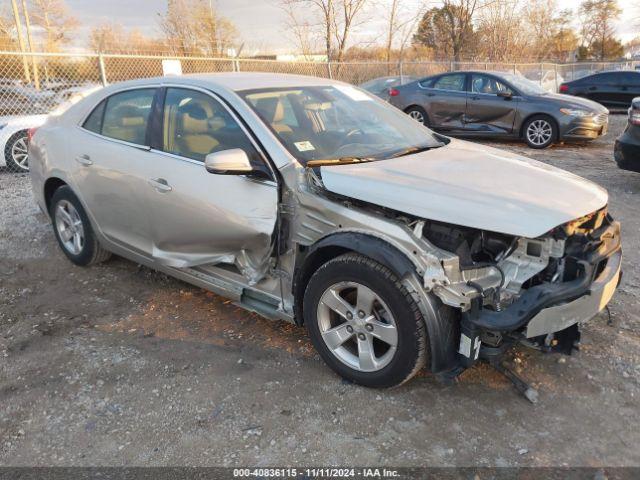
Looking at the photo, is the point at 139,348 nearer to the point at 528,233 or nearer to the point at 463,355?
the point at 463,355

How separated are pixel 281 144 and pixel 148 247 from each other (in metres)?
1.43

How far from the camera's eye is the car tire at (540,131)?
10.3 meters

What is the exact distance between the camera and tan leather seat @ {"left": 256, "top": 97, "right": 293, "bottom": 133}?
3.36 metres

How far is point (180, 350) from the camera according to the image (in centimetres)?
348

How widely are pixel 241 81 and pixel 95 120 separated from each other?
4.77 ft

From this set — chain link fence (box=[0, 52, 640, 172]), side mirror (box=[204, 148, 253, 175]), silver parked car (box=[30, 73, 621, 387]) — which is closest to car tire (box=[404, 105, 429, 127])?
chain link fence (box=[0, 52, 640, 172])

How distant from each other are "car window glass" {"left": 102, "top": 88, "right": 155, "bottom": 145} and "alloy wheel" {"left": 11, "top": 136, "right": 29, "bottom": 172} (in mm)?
5498

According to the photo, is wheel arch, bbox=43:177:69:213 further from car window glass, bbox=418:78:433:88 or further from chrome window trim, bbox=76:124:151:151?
car window glass, bbox=418:78:433:88

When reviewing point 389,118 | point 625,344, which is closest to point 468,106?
point 389,118

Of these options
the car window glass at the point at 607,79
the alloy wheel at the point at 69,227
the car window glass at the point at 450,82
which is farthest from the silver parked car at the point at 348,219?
the car window glass at the point at 607,79

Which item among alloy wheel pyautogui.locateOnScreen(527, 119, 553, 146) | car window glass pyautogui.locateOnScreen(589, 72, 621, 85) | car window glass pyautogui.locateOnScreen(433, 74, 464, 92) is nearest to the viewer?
alloy wheel pyautogui.locateOnScreen(527, 119, 553, 146)

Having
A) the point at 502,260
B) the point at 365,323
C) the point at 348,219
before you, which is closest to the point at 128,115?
the point at 348,219

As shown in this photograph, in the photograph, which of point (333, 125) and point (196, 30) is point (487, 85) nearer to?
point (333, 125)

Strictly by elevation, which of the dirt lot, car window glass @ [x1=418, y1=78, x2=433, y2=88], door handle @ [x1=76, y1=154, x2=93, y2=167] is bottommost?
the dirt lot
